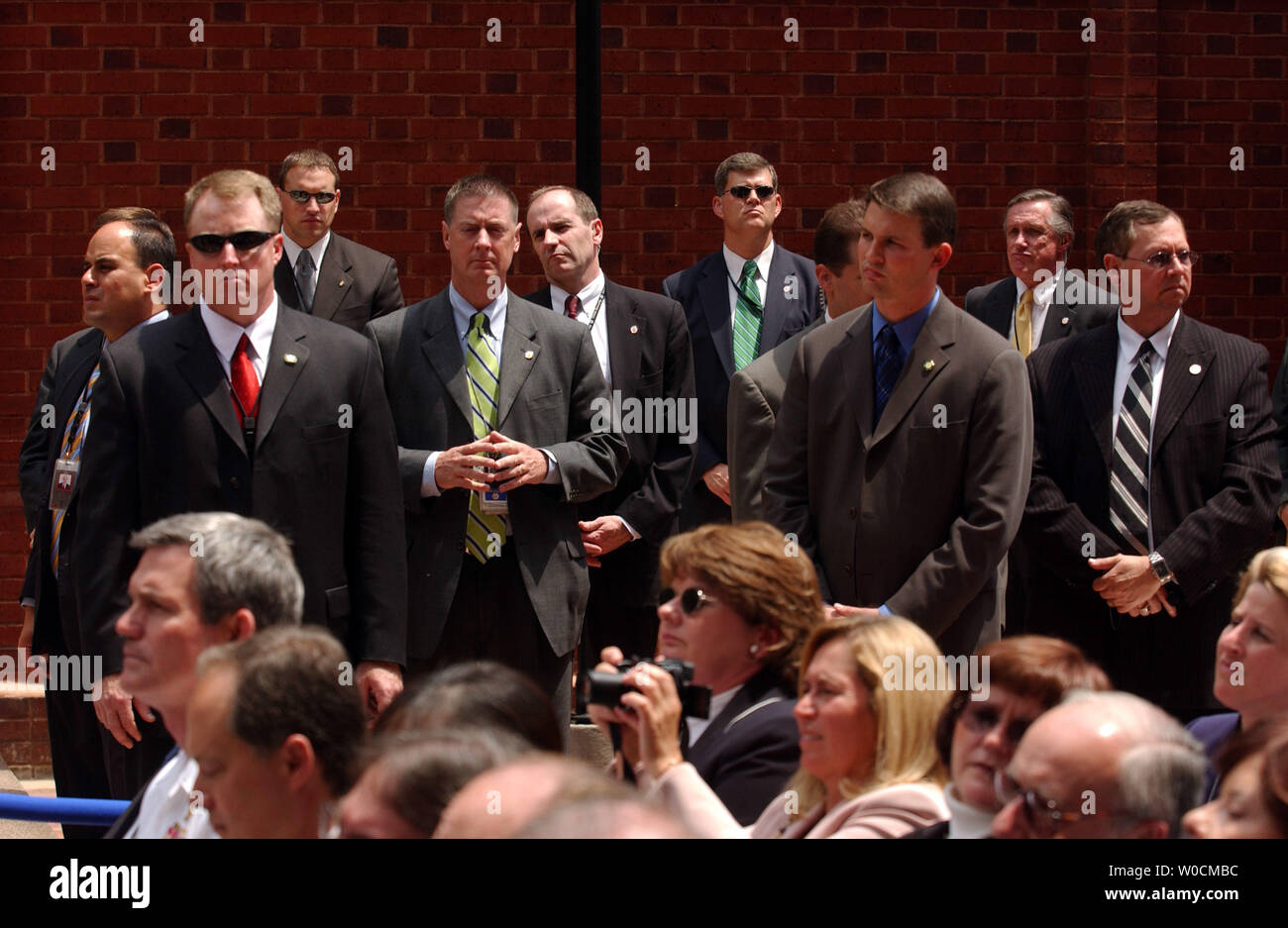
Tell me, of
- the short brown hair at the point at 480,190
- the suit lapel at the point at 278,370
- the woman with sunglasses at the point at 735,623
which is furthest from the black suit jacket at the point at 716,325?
the woman with sunglasses at the point at 735,623

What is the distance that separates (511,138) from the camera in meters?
7.07

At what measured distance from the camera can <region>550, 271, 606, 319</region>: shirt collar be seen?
583 centimetres

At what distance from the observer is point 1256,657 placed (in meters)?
3.48

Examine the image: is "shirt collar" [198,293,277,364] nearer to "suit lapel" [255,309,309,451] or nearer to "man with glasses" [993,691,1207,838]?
"suit lapel" [255,309,309,451]

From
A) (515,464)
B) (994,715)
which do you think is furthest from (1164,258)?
(994,715)

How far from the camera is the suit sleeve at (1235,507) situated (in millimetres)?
4855

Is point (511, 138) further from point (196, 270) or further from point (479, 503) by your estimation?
point (196, 270)

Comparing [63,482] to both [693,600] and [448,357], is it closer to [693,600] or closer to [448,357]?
[448,357]

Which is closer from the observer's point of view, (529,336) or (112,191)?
(529,336)
